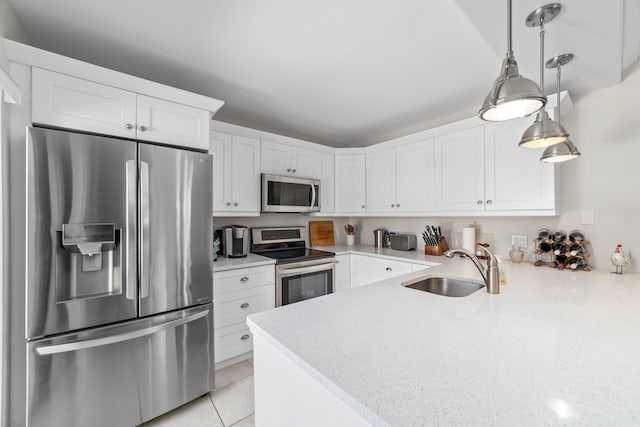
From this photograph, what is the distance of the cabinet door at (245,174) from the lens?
257 cm

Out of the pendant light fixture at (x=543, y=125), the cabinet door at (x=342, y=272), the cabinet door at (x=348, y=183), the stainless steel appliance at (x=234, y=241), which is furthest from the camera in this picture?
the cabinet door at (x=348, y=183)

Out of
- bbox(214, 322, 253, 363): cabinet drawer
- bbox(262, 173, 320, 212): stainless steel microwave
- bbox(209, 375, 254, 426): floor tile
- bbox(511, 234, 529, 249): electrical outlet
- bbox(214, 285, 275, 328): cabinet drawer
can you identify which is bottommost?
bbox(209, 375, 254, 426): floor tile

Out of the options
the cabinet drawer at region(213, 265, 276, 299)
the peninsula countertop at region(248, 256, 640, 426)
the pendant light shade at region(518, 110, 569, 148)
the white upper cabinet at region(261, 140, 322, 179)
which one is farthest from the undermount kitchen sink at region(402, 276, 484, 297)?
the white upper cabinet at region(261, 140, 322, 179)

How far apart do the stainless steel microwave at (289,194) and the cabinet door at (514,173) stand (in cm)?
174

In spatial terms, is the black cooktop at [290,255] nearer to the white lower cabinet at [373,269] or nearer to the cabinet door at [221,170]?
the white lower cabinet at [373,269]

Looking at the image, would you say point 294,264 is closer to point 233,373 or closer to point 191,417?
point 233,373

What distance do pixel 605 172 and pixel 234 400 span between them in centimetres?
321

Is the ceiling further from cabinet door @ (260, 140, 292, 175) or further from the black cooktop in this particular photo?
the black cooktop

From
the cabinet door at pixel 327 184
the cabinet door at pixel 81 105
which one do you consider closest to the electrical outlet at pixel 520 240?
the cabinet door at pixel 327 184

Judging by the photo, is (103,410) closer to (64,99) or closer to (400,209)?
(64,99)

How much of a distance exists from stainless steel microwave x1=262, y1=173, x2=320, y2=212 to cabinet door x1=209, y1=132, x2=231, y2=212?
373 mm

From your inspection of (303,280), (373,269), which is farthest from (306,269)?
(373,269)

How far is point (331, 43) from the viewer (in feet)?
5.46

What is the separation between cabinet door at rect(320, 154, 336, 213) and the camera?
3301mm
